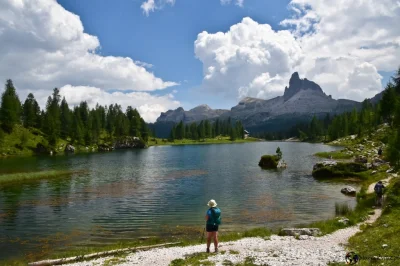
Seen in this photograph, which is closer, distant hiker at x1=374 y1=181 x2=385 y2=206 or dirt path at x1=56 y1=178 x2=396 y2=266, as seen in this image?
dirt path at x1=56 y1=178 x2=396 y2=266

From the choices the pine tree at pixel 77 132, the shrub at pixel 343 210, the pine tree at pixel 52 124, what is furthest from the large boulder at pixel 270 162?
the pine tree at pixel 77 132

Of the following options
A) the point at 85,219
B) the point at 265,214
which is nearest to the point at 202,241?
the point at 265,214

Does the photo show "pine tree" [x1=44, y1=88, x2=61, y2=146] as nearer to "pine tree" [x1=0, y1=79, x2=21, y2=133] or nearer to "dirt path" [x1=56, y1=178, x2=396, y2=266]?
"pine tree" [x1=0, y1=79, x2=21, y2=133]

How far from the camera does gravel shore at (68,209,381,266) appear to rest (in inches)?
752

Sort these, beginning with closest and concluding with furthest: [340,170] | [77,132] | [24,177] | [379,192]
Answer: [379,192] → [340,170] → [24,177] → [77,132]

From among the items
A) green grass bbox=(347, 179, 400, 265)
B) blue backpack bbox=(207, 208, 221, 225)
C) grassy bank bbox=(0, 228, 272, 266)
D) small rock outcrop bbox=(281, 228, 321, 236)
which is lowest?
grassy bank bbox=(0, 228, 272, 266)

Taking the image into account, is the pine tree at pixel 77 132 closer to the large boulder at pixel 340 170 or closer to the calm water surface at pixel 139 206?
the calm water surface at pixel 139 206

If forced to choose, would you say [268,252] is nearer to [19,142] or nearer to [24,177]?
[24,177]

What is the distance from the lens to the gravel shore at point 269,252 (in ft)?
62.6

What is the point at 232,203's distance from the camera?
142 ft

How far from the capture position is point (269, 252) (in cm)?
2111

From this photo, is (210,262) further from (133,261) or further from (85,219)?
(85,219)

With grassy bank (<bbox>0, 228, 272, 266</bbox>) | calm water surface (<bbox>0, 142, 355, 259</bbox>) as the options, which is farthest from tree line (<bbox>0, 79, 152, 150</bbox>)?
grassy bank (<bbox>0, 228, 272, 266</bbox>)

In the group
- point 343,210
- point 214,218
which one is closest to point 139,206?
point 214,218
